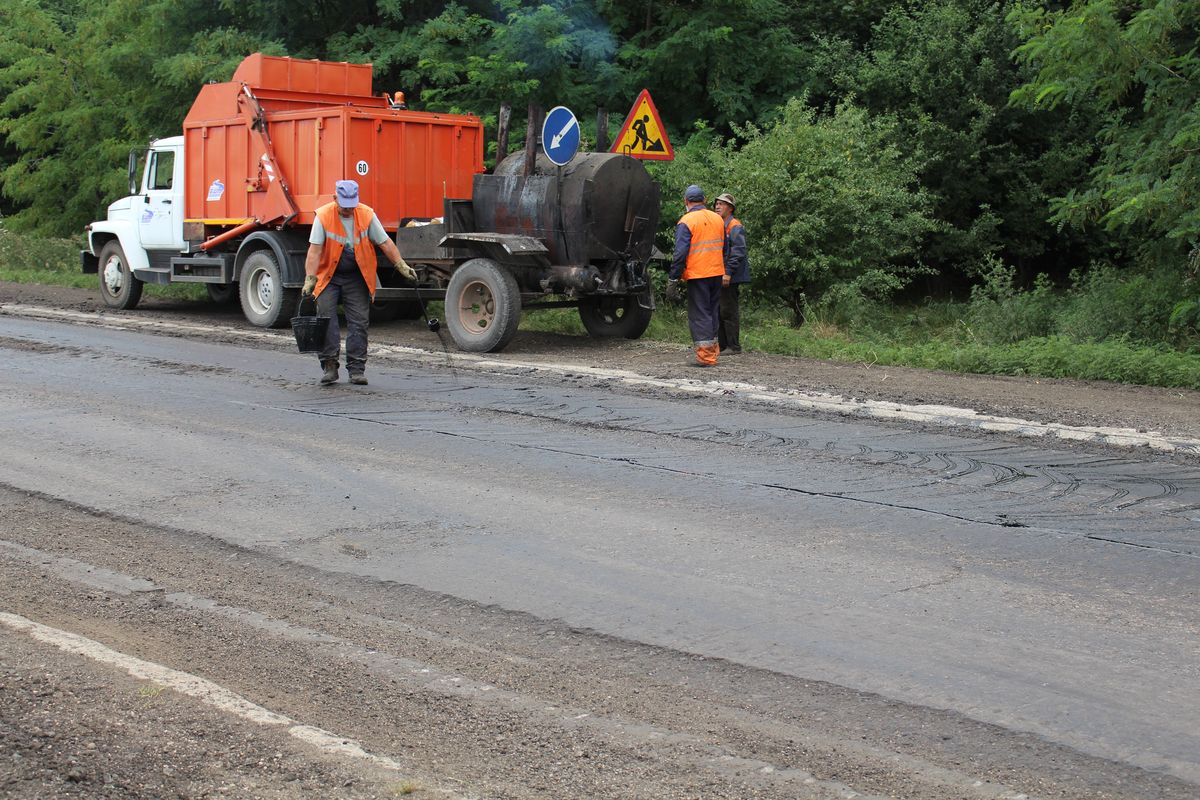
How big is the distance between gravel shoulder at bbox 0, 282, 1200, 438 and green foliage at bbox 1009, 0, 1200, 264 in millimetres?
2665

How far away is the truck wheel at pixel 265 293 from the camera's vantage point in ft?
56.1

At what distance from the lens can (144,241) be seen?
65.0ft

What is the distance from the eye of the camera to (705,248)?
44.6 ft

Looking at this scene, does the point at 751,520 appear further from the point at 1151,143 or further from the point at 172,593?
the point at 1151,143

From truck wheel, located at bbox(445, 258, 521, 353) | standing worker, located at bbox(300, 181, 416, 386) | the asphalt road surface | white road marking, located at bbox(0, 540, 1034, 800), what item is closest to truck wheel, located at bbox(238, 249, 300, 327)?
truck wheel, located at bbox(445, 258, 521, 353)

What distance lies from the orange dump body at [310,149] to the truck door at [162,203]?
341 mm

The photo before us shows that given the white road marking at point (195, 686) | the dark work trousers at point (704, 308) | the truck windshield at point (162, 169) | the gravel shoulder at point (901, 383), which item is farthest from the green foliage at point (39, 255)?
the white road marking at point (195, 686)

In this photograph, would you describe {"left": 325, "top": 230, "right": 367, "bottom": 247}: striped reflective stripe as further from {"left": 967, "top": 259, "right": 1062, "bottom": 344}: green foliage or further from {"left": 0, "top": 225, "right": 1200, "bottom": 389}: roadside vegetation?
{"left": 967, "top": 259, "right": 1062, "bottom": 344}: green foliage

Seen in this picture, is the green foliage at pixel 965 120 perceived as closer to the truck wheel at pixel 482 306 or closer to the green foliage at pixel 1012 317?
the green foliage at pixel 1012 317

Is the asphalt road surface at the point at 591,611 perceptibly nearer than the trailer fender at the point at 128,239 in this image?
Yes

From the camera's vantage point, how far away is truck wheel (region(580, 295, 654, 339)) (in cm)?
1591

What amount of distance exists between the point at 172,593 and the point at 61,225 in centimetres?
2390

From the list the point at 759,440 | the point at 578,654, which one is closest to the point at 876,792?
the point at 578,654

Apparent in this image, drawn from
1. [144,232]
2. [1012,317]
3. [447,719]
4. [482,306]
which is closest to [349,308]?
[482,306]
